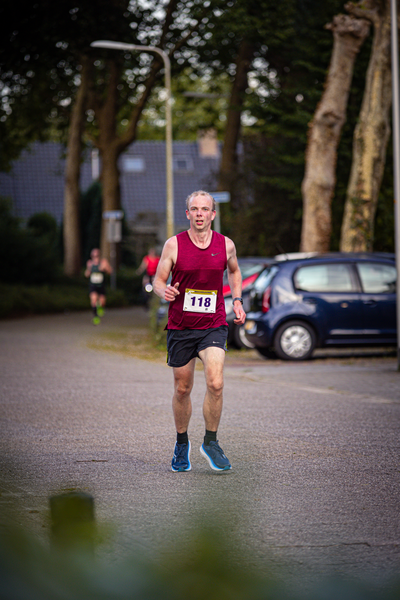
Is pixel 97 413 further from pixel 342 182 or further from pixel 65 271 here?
→ pixel 65 271

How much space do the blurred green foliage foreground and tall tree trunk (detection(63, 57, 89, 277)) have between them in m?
35.7

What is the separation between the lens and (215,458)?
5980 millimetres

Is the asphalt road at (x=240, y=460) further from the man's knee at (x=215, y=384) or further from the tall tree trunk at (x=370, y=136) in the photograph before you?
the tall tree trunk at (x=370, y=136)

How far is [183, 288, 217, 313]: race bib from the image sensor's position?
233 inches

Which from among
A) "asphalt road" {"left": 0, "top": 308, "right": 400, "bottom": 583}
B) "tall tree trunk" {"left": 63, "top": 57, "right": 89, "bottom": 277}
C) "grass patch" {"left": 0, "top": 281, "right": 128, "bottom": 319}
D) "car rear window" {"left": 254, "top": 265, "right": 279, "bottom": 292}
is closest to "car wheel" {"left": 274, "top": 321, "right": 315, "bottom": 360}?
"car rear window" {"left": 254, "top": 265, "right": 279, "bottom": 292}

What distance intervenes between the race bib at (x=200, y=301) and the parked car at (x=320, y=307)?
28.8ft

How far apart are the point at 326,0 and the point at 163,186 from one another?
3522 cm

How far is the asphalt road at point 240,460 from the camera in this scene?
11.8 ft

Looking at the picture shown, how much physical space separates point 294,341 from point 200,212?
364 inches

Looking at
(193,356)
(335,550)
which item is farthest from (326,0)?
(335,550)

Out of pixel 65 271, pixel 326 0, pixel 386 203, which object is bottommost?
pixel 65 271

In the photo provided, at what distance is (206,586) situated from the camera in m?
1.28

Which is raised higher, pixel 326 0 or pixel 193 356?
pixel 326 0

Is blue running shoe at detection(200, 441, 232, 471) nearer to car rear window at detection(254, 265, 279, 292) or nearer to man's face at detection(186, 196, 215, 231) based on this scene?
man's face at detection(186, 196, 215, 231)
